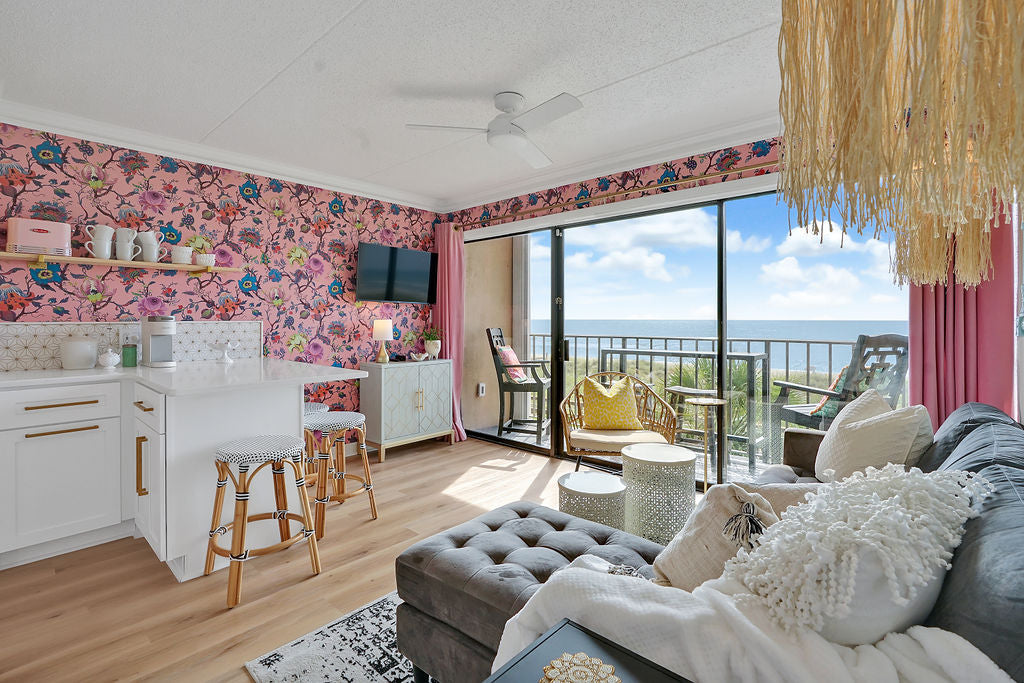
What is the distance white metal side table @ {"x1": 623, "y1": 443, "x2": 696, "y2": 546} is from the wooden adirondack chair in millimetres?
1057

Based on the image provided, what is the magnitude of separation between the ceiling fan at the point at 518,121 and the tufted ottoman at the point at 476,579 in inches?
74.3

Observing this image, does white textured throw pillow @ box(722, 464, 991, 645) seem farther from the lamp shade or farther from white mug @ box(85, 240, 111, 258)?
the lamp shade

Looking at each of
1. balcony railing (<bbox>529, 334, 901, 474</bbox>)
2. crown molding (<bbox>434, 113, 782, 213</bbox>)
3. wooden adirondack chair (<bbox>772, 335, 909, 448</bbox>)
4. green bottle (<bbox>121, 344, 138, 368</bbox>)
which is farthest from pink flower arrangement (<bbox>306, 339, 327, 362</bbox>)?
wooden adirondack chair (<bbox>772, 335, 909, 448</bbox>)

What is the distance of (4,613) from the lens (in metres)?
2.00

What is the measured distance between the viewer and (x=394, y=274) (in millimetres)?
4598

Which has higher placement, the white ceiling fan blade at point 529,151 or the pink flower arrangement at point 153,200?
the white ceiling fan blade at point 529,151

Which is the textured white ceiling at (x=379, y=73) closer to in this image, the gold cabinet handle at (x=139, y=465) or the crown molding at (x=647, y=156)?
the crown molding at (x=647, y=156)

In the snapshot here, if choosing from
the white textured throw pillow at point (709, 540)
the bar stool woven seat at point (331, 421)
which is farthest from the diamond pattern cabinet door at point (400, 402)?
the white textured throw pillow at point (709, 540)

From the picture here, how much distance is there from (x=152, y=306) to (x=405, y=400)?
202 centimetres

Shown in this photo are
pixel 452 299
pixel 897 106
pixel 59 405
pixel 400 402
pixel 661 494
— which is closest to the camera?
pixel 897 106

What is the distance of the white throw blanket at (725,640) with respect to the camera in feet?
2.28

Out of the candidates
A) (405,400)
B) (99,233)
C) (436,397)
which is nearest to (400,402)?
(405,400)

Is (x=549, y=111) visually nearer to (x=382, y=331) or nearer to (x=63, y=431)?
(x=382, y=331)

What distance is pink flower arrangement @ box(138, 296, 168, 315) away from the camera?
327cm
